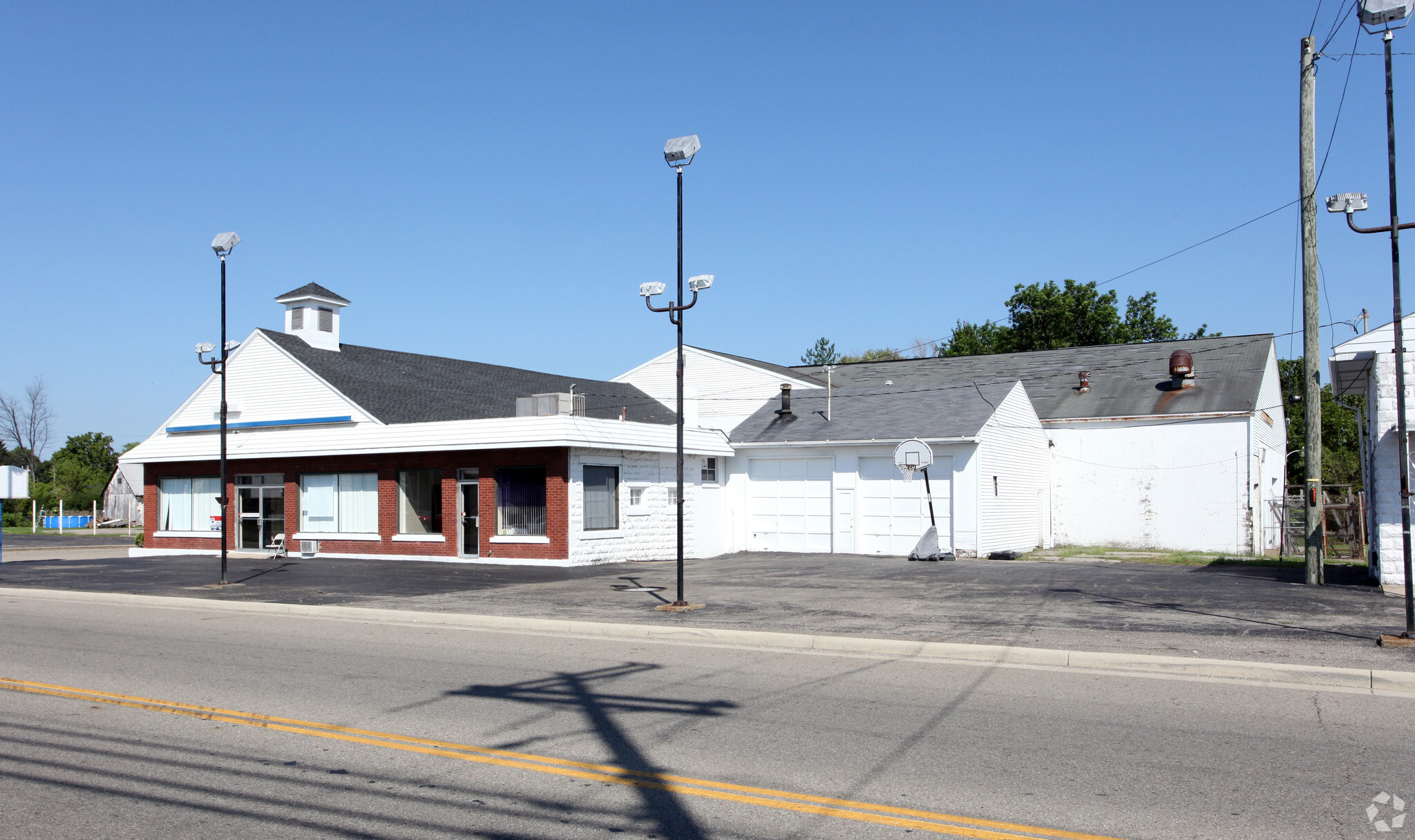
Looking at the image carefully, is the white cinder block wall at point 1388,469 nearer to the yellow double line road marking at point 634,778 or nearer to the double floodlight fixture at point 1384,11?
the double floodlight fixture at point 1384,11

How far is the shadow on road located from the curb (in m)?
2.13

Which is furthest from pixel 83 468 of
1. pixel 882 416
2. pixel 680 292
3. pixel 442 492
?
pixel 680 292

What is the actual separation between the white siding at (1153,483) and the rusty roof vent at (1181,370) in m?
2.62

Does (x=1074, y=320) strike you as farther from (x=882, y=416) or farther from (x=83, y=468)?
(x=83, y=468)

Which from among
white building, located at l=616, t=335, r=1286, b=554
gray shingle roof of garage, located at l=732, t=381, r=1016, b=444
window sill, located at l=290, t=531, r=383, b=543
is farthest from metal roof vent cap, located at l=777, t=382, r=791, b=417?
window sill, located at l=290, t=531, r=383, b=543

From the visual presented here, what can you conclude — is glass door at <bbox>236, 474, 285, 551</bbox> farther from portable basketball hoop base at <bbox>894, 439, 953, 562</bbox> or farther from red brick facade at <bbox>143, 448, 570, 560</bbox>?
portable basketball hoop base at <bbox>894, 439, 953, 562</bbox>

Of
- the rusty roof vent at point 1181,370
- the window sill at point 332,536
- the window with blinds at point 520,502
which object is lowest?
the window sill at point 332,536

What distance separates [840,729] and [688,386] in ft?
103

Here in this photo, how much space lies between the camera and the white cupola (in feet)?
108

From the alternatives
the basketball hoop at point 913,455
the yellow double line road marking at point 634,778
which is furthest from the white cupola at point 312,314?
the yellow double line road marking at point 634,778

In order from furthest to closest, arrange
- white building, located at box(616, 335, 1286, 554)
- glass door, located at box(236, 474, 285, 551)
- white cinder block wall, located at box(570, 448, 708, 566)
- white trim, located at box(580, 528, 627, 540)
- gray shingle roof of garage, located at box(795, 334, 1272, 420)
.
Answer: gray shingle roof of garage, located at box(795, 334, 1272, 420) < white building, located at box(616, 335, 1286, 554) < glass door, located at box(236, 474, 285, 551) < white trim, located at box(580, 528, 627, 540) < white cinder block wall, located at box(570, 448, 708, 566)

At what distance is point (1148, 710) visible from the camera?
846 centimetres

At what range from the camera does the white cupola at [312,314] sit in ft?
108

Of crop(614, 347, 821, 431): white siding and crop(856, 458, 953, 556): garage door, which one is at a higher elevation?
crop(614, 347, 821, 431): white siding
